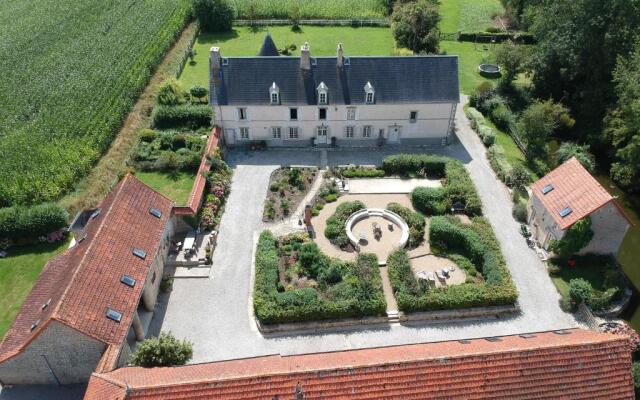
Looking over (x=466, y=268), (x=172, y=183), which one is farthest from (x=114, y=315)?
(x=466, y=268)

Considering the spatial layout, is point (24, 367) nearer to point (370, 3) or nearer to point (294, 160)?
point (294, 160)

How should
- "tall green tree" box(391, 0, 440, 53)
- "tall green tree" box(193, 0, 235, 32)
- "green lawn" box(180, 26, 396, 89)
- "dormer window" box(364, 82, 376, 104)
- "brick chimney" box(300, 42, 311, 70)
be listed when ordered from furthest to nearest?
"tall green tree" box(193, 0, 235, 32), "green lawn" box(180, 26, 396, 89), "tall green tree" box(391, 0, 440, 53), "dormer window" box(364, 82, 376, 104), "brick chimney" box(300, 42, 311, 70)

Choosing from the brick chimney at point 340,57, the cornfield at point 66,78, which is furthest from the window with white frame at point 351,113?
the cornfield at point 66,78

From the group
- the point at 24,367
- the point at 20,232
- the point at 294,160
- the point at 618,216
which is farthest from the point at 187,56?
the point at 618,216

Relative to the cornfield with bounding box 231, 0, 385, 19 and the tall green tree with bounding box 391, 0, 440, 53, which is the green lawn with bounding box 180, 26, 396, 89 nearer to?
the tall green tree with bounding box 391, 0, 440, 53

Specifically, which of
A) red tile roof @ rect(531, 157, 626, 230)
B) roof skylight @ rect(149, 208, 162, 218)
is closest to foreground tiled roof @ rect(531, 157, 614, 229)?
red tile roof @ rect(531, 157, 626, 230)

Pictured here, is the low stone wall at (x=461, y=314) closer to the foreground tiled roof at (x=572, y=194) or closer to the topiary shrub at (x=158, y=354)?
the foreground tiled roof at (x=572, y=194)
